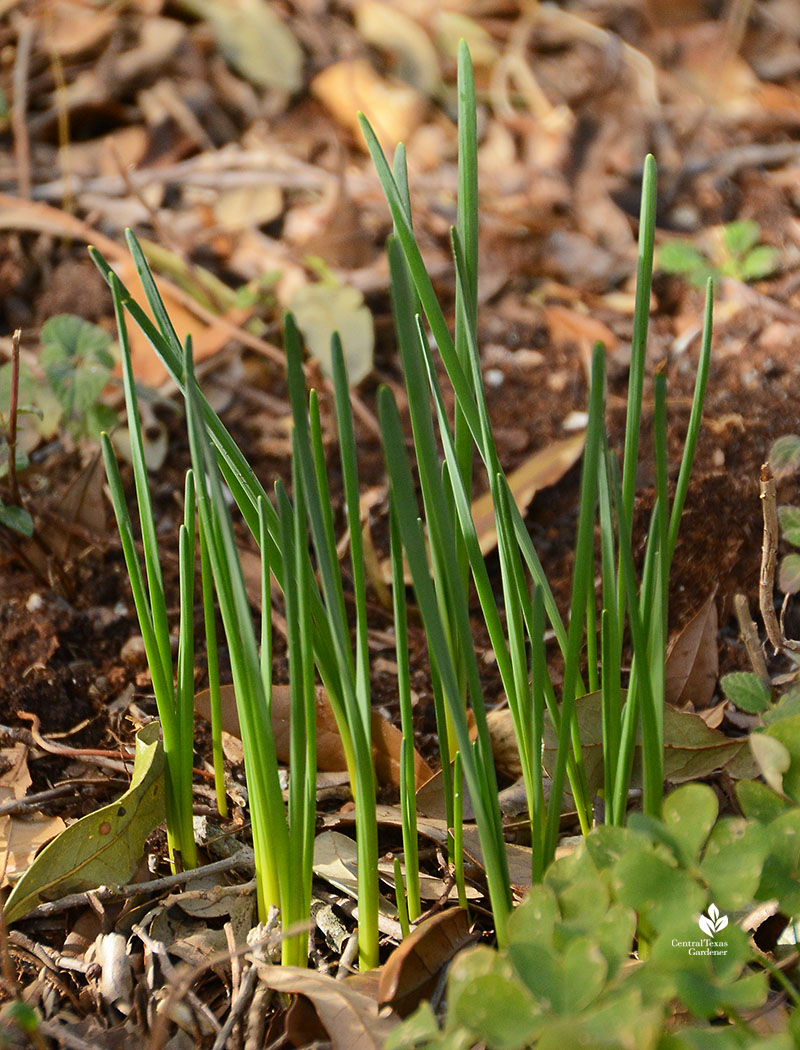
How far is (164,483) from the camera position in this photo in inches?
60.3

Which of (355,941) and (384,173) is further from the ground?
(384,173)

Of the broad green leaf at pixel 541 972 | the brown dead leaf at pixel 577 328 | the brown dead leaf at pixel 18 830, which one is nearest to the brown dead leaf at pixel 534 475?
the brown dead leaf at pixel 577 328

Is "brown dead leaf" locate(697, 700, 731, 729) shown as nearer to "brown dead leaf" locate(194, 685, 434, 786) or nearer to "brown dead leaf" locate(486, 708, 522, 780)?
"brown dead leaf" locate(486, 708, 522, 780)

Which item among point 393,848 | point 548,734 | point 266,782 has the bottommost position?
point 393,848

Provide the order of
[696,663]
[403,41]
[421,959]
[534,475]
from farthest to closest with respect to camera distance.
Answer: [403,41] → [534,475] → [696,663] → [421,959]

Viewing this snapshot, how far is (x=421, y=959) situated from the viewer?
776mm

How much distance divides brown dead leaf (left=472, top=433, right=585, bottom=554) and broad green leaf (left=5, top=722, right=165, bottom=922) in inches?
24.0

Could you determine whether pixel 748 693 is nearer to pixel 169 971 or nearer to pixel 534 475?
pixel 169 971

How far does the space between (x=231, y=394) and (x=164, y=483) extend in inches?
10.4

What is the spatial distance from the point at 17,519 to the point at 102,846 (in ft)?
1.49

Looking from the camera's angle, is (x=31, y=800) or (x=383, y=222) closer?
(x=31, y=800)

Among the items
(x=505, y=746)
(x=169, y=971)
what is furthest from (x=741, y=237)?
(x=169, y=971)

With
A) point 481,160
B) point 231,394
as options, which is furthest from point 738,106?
point 231,394

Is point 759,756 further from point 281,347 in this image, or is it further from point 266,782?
point 281,347
